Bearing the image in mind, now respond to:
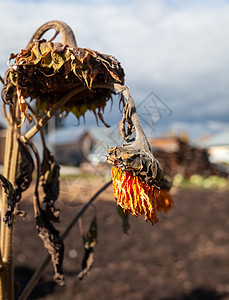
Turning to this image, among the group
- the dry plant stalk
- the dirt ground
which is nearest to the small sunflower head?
the dry plant stalk

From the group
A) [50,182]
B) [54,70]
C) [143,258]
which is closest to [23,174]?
[50,182]

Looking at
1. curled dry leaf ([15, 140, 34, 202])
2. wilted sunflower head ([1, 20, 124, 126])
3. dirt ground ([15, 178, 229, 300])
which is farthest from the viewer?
dirt ground ([15, 178, 229, 300])

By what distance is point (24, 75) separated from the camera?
73 cm

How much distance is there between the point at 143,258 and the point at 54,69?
3.22 metres

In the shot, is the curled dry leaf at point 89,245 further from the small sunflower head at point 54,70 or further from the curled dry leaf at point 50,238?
the small sunflower head at point 54,70

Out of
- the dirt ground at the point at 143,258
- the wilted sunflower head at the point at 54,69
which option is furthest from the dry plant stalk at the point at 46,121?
the dirt ground at the point at 143,258

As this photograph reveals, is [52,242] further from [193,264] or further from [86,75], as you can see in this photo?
[193,264]

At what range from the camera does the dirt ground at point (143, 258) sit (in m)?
2.94

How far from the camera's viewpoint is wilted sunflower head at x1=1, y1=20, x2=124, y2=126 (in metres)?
0.69

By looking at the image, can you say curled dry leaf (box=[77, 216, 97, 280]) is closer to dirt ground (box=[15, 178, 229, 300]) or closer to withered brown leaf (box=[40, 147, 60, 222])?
withered brown leaf (box=[40, 147, 60, 222])

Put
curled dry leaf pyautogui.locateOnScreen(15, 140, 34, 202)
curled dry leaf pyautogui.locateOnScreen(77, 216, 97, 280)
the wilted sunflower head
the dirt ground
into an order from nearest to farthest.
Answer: the wilted sunflower head < curled dry leaf pyautogui.locateOnScreen(15, 140, 34, 202) < curled dry leaf pyautogui.locateOnScreen(77, 216, 97, 280) < the dirt ground

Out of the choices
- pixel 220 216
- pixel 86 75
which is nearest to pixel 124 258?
pixel 220 216

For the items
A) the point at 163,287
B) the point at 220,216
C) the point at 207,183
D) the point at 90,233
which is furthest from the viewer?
the point at 207,183

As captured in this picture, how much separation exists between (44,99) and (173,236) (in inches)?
143
